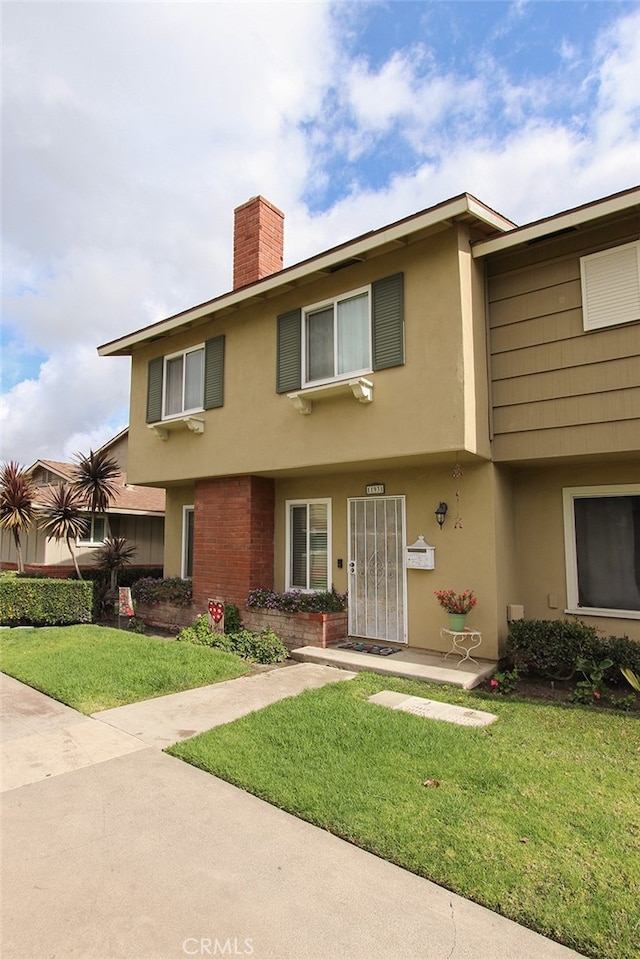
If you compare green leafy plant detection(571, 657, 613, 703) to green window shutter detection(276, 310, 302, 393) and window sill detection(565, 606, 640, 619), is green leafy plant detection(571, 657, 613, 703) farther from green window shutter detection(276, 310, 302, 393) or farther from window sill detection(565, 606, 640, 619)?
green window shutter detection(276, 310, 302, 393)

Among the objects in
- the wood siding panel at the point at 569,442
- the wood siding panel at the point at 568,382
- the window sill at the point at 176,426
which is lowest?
the wood siding panel at the point at 569,442

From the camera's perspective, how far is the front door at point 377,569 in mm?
8680

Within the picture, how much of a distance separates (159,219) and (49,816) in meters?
13.4

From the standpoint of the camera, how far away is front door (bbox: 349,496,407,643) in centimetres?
868

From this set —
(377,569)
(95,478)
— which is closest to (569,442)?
(377,569)

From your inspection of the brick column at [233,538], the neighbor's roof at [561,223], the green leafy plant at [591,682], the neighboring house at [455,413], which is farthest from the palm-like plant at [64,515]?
the green leafy plant at [591,682]

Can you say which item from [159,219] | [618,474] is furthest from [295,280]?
[159,219]

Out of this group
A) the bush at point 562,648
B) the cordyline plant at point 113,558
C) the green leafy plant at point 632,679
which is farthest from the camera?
the cordyline plant at point 113,558

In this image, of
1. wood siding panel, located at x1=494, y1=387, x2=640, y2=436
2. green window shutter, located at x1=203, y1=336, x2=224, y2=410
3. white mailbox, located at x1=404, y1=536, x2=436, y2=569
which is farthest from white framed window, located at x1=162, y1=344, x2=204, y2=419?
wood siding panel, located at x1=494, y1=387, x2=640, y2=436

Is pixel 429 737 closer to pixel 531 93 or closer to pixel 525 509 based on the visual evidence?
pixel 525 509

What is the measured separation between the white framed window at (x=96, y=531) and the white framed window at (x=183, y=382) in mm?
6851

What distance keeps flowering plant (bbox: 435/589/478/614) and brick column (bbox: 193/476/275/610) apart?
12.7ft

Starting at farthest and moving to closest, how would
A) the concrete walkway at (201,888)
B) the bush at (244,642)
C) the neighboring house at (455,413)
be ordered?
the bush at (244,642) < the neighboring house at (455,413) < the concrete walkway at (201,888)

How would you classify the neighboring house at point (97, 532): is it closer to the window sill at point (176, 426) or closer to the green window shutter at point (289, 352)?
the window sill at point (176, 426)
